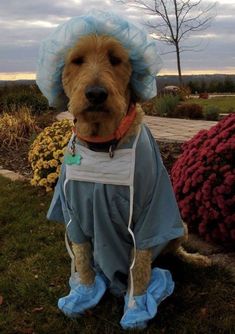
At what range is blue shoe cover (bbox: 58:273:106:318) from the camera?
3.45 meters

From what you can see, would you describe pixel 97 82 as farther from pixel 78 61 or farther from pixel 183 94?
pixel 183 94

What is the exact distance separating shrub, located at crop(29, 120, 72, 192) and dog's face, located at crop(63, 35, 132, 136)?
356 centimetres

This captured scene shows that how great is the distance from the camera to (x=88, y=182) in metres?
3.13

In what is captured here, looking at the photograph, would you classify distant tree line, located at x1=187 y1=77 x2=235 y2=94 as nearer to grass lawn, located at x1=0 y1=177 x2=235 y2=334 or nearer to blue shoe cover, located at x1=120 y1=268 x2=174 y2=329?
grass lawn, located at x1=0 y1=177 x2=235 y2=334

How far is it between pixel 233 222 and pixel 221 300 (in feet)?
2.45

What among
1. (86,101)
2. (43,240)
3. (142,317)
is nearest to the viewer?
(86,101)

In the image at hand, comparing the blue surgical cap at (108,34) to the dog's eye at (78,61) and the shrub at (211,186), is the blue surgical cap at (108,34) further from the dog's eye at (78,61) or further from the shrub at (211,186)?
the shrub at (211,186)

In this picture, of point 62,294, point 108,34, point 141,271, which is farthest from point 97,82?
point 62,294

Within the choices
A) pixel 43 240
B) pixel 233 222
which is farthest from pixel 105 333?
pixel 43 240

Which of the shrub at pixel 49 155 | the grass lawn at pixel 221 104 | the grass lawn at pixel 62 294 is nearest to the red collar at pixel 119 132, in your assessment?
the grass lawn at pixel 62 294

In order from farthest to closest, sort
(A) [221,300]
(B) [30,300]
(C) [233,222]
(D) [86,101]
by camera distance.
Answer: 1. (C) [233,222]
2. (B) [30,300]
3. (A) [221,300]
4. (D) [86,101]

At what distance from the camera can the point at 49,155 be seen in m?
6.83

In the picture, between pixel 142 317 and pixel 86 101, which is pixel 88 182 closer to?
pixel 86 101

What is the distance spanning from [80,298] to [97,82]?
1.50m
